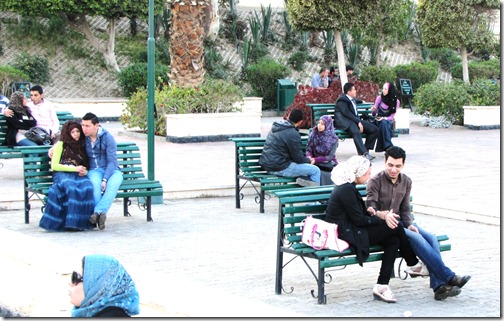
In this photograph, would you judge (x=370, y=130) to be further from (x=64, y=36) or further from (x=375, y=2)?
(x=64, y=36)

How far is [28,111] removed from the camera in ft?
48.4

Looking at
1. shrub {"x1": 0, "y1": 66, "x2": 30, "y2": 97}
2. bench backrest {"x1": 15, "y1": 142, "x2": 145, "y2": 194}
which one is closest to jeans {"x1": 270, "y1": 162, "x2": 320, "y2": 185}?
bench backrest {"x1": 15, "y1": 142, "x2": 145, "y2": 194}

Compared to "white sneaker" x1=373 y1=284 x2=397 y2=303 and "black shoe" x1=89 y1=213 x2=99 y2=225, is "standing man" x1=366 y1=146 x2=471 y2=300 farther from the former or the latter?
"black shoe" x1=89 y1=213 x2=99 y2=225

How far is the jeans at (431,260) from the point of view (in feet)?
25.7

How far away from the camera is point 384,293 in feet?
25.5

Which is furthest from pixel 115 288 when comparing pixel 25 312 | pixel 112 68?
pixel 112 68

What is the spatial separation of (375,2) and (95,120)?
14041 millimetres

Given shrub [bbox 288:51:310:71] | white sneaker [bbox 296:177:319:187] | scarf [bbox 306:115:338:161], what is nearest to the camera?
white sneaker [bbox 296:177:319:187]

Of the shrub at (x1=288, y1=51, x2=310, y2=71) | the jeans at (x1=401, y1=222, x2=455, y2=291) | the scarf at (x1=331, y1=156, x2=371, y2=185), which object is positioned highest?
the shrub at (x1=288, y1=51, x2=310, y2=71)

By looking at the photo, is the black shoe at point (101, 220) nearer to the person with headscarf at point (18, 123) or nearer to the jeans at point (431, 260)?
the jeans at point (431, 260)

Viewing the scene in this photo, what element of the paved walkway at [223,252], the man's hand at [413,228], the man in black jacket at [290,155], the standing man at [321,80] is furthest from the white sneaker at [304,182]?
the standing man at [321,80]

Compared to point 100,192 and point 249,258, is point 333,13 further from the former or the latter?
point 249,258

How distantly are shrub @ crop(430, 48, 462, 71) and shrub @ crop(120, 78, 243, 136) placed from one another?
68.4 feet

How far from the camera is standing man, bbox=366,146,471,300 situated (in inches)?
312
